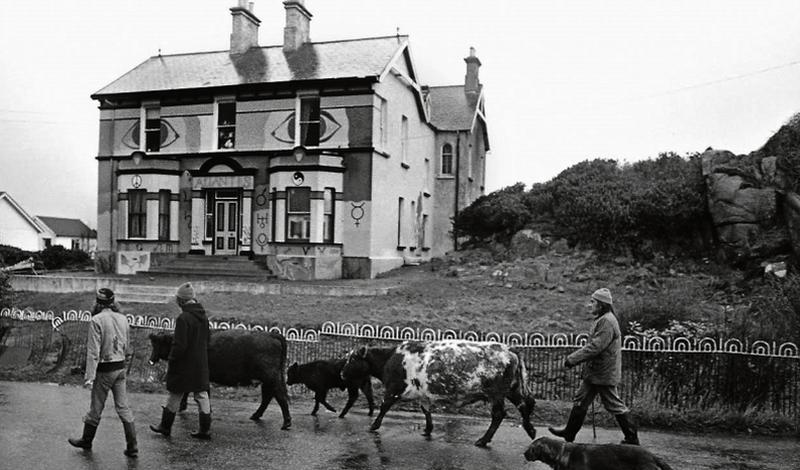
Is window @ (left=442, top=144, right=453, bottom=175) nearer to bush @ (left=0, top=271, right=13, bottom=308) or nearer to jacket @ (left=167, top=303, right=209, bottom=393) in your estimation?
bush @ (left=0, top=271, right=13, bottom=308)

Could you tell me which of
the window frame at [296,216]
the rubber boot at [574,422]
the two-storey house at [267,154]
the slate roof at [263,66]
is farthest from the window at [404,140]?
the rubber boot at [574,422]

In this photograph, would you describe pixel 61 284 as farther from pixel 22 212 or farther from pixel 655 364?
pixel 22 212

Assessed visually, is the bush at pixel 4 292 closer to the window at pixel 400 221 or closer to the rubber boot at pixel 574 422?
the rubber boot at pixel 574 422

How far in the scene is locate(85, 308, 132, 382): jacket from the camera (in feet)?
26.0

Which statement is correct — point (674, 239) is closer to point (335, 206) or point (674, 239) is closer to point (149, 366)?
point (335, 206)

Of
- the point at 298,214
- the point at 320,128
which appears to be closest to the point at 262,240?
the point at 298,214

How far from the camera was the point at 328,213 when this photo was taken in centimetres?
2733

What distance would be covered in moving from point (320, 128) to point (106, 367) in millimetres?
20461

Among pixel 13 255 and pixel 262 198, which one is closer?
pixel 262 198

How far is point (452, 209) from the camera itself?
38094 millimetres

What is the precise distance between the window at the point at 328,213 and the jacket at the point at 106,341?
61.5 ft

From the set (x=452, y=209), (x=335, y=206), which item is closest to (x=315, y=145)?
(x=335, y=206)

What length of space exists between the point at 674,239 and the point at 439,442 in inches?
724

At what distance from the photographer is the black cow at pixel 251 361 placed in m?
10.2
